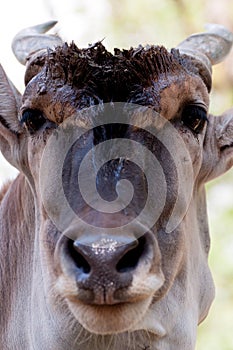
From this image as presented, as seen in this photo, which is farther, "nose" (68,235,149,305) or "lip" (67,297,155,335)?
"lip" (67,297,155,335)

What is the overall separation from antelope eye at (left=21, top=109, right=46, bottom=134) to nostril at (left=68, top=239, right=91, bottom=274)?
4.31 ft

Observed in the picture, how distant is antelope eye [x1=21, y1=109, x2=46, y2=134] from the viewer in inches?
245

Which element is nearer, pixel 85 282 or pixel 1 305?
pixel 85 282

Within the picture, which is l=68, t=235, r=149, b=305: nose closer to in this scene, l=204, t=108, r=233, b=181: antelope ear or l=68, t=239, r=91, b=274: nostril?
l=68, t=239, r=91, b=274: nostril

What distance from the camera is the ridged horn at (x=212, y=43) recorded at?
25.4 feet

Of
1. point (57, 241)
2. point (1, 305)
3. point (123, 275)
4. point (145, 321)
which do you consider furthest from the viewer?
point (1, 305)

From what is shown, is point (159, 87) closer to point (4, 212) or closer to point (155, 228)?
point (155, 228)

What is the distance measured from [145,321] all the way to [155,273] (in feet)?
2.59

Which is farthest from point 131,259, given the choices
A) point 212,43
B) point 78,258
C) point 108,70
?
point 212,43

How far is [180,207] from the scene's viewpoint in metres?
6.18

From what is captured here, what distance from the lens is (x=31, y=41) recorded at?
773 cm

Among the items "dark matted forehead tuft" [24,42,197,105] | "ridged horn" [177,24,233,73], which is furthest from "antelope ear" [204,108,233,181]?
"dark matted forehead tuft" [24,42,197,105]

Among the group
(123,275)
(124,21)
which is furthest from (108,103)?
(124,21)

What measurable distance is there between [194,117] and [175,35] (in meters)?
18.0
